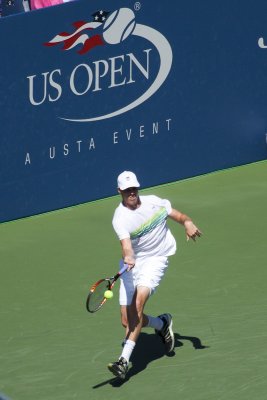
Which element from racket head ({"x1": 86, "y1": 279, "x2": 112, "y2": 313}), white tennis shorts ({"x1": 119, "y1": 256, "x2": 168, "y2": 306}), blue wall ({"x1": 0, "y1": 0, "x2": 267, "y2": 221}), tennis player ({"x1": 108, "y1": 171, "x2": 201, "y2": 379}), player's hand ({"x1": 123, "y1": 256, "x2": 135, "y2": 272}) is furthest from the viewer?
blue wall ({"x1": 0, "y1": 0, "x2": 267, "y2": 221})

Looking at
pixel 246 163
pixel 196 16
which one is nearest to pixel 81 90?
pixel 196 16

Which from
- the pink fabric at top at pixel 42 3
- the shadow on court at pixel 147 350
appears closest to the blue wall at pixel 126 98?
the pink fabric at top at pixel 42 3

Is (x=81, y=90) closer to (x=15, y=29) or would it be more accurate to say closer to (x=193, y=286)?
(x=15, y=29)

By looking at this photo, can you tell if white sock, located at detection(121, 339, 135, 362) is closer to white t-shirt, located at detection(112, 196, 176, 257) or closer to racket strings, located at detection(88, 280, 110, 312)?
racket strings, located at detection(88, 280, 110, 312)

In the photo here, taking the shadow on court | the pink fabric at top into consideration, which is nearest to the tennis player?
the shadow on court

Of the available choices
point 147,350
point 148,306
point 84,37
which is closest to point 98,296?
point 147,350

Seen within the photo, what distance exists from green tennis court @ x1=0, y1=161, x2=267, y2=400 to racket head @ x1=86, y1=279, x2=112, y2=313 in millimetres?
694

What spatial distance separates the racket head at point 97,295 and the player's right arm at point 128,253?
0.25m

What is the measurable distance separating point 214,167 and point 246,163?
56 centimetres

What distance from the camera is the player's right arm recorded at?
10555 mm

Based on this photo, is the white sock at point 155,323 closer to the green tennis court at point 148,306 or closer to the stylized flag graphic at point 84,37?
the green tennis court at point 148,306

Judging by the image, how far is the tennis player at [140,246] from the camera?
35.4 feet

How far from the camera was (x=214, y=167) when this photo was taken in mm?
17141

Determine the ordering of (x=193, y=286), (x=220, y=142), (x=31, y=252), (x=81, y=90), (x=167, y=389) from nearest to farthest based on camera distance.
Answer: (x=167, y=389), (x=193, y=286), (x=31, y=252), (x=81, y=90), (x=220, y=142)
